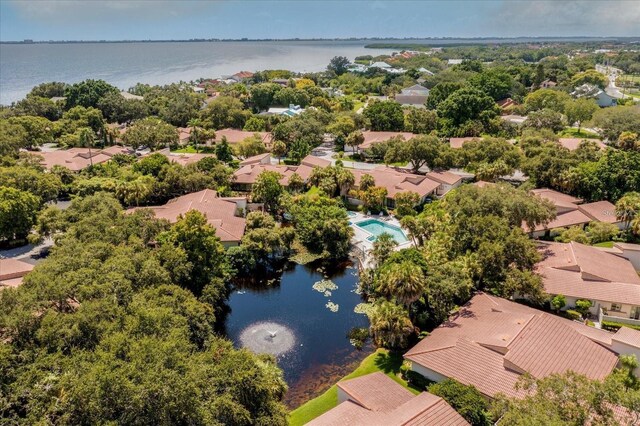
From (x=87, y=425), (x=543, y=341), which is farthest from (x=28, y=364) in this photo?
(x=543, y=341)

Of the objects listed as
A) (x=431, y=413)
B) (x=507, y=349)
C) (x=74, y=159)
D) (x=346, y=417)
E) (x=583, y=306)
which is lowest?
(x=583, y=306)

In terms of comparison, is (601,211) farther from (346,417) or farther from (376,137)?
(346,417)

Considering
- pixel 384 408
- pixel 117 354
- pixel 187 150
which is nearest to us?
pixel 117 354

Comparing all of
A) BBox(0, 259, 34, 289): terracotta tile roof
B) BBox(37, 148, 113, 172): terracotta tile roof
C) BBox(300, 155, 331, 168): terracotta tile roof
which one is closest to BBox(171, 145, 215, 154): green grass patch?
BBox(37, 148, 113, 172): terracotta tile roof

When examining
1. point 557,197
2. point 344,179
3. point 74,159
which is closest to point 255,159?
point 344,179

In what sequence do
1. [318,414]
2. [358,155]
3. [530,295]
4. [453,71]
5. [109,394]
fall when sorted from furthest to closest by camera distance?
[453,71]
[358,155]
[530,295]
[318,414]
[109,394]

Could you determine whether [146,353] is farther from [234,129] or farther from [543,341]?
[234,129]

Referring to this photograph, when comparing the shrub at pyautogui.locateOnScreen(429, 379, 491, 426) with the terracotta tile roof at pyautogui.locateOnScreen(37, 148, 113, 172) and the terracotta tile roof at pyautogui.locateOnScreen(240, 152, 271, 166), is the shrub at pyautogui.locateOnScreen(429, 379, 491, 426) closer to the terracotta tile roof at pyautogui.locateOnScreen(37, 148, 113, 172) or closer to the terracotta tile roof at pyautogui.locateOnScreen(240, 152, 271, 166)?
the terracotta tile roof at pyautogui.locateOnScreen(240, 152, 271, 166)
